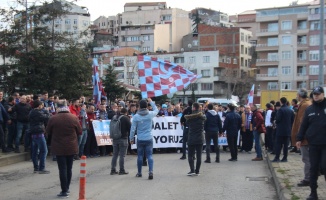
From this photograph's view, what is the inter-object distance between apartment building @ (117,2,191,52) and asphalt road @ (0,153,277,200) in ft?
301

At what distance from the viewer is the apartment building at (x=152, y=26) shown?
110062 mm

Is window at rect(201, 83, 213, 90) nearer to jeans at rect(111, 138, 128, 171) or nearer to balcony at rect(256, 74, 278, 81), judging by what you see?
balcony at rect(256, 74, 278, 81)

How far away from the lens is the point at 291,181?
11.3 meters

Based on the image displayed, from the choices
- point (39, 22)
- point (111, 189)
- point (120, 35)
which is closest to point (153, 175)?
point (111, 189)

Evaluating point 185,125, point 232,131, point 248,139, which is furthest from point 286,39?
point 185,125

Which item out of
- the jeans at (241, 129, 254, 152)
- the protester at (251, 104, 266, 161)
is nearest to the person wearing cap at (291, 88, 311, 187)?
the protester at (251, 104, 266, 161)

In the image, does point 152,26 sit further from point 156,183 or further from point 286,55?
point 156,183

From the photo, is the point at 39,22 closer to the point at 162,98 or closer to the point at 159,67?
→ the point at 159,67

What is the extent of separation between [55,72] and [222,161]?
11.7m

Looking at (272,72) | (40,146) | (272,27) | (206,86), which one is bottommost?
(40,146)

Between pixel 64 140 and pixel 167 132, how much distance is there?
10.5 m

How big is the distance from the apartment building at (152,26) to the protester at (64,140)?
9605 cm

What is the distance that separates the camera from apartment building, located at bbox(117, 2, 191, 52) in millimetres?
110062

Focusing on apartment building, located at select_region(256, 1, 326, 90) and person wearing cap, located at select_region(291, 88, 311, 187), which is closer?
person wearing cap, located at select_region(291, 88, 311, 187)
